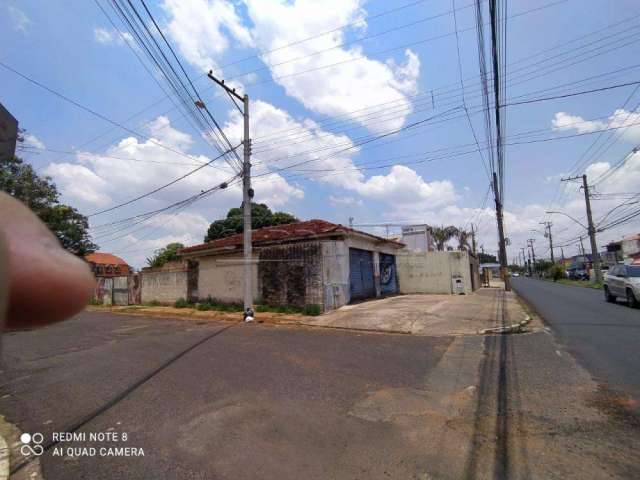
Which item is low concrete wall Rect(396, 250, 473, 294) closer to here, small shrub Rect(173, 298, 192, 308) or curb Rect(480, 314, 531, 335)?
curb Rect(480, 314, 531, 335)

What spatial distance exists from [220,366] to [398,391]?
3052 millimetres

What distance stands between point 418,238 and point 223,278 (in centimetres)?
1755

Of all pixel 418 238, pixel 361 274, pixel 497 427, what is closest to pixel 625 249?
pixel 418 238

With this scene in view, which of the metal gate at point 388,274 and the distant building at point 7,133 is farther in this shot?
the metal gate at point 388,274

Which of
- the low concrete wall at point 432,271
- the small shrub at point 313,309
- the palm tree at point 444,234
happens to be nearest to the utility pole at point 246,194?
the small shrub at point 313,309

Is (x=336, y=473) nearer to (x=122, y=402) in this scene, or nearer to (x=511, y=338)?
(x=122, y=402)

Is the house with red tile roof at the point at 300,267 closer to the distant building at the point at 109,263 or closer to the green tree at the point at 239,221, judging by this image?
the green tree at the point at 239,221

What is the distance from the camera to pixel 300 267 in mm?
13914

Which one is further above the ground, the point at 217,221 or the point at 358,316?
the point at 217,221

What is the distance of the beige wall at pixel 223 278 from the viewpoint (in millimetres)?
15945

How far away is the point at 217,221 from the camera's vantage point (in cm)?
3153

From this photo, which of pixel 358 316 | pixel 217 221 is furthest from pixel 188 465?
pixel 217 221

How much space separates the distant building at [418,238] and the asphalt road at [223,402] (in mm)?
20996

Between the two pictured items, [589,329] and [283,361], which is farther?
[589,329]
